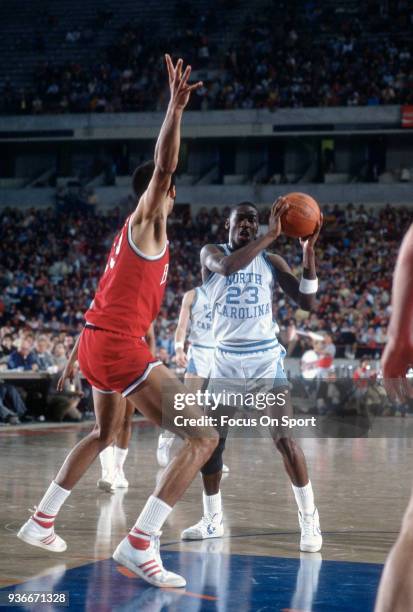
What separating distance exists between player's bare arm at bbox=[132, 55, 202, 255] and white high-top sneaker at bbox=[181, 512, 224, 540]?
6.90 ft

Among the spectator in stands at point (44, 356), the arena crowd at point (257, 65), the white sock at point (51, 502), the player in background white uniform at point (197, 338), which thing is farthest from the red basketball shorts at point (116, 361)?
the arena crowd at point (257, 65)

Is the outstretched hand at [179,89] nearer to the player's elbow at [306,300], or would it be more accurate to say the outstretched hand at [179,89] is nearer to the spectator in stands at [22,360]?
the player's elbow at [306,300]

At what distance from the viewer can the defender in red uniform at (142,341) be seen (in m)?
5.16

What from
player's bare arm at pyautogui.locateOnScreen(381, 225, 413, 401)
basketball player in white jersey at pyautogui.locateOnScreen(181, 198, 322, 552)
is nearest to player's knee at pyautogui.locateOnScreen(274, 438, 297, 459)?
basketball player in white jersey at pyautogui.locateOnScreen(181, 198, 322, 552)

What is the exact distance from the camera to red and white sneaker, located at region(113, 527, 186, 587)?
512 cm

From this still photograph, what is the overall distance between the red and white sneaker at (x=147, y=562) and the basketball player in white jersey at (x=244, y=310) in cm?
127

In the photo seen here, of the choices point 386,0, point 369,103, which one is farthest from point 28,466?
point 386,0

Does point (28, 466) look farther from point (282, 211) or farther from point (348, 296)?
point (348, 296)

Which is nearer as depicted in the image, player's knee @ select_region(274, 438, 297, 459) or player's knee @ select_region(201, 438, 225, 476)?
player's knee @ select_region(274, 438, 297, 459)

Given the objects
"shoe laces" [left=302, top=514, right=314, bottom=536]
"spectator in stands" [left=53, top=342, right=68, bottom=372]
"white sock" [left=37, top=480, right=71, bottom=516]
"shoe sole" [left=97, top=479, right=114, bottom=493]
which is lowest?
"shoe sole" [left=97, top=479, right=114, bottom=493]

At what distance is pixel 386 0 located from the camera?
35.8 metres

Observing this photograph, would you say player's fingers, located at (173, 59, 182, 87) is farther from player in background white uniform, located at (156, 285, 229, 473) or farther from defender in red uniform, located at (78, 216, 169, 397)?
player in background white uniform, located at (156, 285, 229, 473)

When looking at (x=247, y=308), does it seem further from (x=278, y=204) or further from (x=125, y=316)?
(x=125, y=316)

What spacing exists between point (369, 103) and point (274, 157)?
429 centimetres
